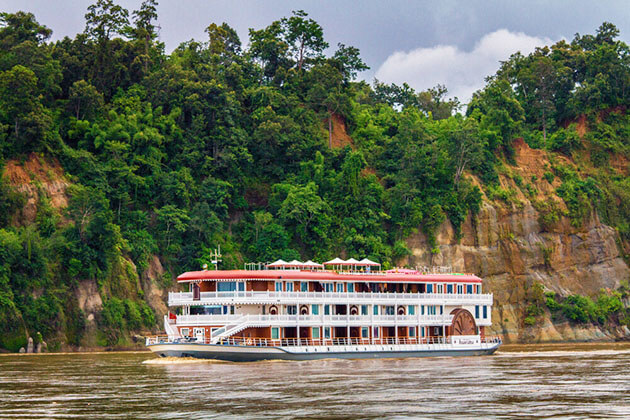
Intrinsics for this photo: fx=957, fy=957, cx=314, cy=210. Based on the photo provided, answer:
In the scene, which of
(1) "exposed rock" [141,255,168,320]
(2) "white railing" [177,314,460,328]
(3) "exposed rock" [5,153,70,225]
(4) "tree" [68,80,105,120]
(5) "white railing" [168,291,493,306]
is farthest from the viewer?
(4) "tree" [68,80,105,120]

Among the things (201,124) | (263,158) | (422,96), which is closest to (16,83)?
(201,124)

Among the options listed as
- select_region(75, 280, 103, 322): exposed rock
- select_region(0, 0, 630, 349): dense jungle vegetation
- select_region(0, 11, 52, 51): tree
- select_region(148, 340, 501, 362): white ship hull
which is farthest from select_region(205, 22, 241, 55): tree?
select_region(148, 340, 501, 362): white ship hull

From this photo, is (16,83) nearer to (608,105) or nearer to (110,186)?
(110,186)

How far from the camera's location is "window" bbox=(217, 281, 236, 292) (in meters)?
53.6

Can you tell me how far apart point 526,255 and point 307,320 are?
1564 inches

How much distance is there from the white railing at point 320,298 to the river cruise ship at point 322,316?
0.18 ft

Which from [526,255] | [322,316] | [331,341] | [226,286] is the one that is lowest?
[331,341]

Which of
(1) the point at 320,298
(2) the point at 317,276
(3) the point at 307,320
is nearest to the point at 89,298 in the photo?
(2) the point at 317,276

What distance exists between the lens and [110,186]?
251 ft

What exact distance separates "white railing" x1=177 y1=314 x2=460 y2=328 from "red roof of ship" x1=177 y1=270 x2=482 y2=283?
86.8 inches

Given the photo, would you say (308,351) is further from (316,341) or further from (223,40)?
(223,40)

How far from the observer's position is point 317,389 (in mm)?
36531

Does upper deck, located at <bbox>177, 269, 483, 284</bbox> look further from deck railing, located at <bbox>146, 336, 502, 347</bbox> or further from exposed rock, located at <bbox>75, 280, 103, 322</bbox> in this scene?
exposed rock, located at <bbox>75, 280, 103, 322</bbox>

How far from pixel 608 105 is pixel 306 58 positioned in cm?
3314
